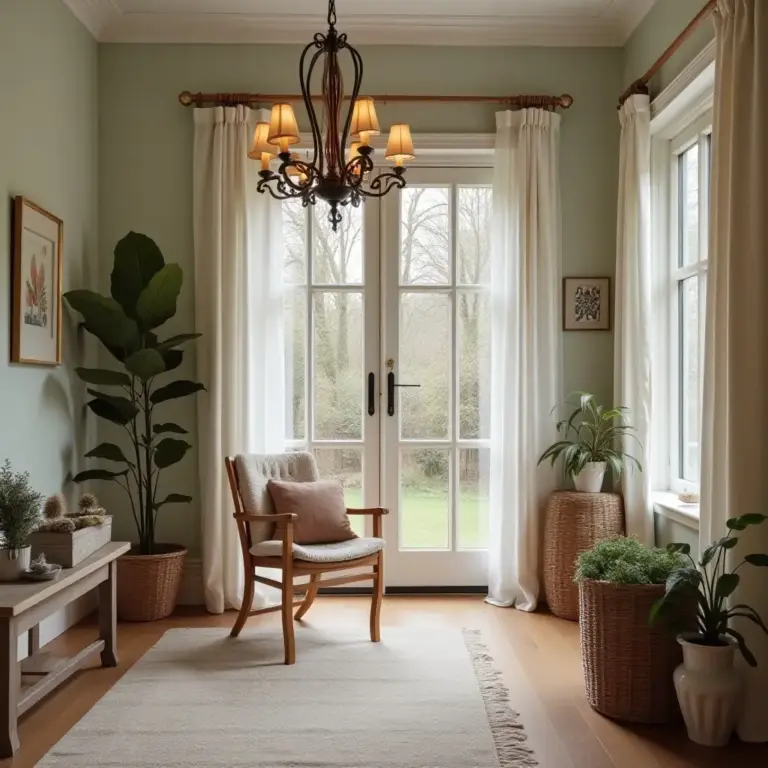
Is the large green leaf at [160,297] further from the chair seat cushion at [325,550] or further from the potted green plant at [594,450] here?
the potted green plant at [594,450]

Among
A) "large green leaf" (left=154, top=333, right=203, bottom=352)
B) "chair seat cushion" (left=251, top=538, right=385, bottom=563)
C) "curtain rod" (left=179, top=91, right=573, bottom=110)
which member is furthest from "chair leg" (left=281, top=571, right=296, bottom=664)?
"curtain rod" (left=179, top=91, right=573, bottom=110)

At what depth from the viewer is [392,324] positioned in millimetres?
4496

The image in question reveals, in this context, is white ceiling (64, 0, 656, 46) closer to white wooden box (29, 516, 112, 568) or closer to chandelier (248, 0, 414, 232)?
chandelier (248, 0, 414, 232)

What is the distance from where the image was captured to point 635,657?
277 cm

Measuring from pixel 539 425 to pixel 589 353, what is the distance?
50 centimetres

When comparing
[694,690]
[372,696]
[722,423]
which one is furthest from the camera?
[372,696]

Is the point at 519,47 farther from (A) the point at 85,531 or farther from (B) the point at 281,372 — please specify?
(A) the point at 85,531

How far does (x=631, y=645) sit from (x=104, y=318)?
8.75ft

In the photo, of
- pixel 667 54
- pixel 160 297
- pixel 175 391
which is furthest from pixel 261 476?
pixel 667 54

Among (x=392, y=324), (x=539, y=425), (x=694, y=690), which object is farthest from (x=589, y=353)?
(x=694, y=690)

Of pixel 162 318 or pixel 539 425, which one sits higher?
pixel 162 318

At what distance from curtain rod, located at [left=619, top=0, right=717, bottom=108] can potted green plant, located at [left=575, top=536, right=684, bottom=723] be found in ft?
6.70

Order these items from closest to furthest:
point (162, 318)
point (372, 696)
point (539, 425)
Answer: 1. point (372, 696)
2. point (162, 318)
3. point (539, 425)

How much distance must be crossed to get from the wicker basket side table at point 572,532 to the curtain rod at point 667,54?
1.97m
